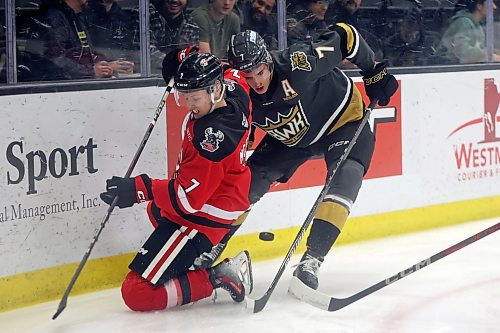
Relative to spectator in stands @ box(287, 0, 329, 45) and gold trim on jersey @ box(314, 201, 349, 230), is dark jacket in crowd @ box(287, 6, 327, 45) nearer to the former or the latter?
spectator in stands @ box(287, 0, 329, 45)

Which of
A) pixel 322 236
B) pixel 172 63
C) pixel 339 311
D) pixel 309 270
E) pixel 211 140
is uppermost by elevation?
pixel 172 63

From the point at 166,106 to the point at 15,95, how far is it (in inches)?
27.9

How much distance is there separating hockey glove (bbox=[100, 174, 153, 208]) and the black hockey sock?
0.71 metres

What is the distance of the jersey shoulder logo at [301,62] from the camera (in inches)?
140

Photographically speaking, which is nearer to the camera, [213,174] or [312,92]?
[213,174]

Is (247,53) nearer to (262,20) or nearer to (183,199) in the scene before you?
(183,199)

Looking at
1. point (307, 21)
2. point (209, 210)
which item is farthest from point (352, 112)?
point (307, 21)

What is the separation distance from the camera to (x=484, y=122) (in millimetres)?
5324

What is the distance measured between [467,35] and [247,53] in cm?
242

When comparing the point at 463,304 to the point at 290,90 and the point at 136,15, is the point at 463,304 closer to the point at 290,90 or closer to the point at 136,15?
the point at 290,90

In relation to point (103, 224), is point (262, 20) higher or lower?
higher

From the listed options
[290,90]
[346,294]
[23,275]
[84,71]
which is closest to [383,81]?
[290,90]

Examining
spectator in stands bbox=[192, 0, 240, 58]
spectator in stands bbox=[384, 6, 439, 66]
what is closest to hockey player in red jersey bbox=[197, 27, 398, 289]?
spectator in stands bbox=[192, 0, 240, 58]

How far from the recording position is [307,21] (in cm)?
475
